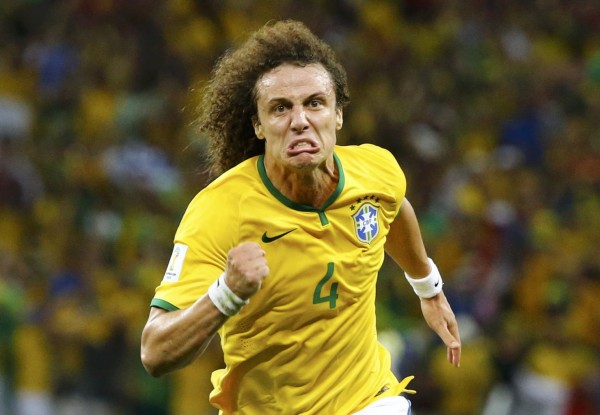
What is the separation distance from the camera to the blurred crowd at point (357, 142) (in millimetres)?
8875

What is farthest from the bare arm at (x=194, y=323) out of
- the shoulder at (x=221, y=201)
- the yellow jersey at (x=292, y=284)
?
the shoulder at (x=221, y=201)

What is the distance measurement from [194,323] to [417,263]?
1.50 metres

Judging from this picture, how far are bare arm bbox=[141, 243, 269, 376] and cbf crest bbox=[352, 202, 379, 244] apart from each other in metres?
0.76

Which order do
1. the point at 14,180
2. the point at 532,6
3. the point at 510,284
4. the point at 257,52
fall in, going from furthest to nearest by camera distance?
the point at 532,6, the point at 14,180, the point at 510,284, the point at 257,52

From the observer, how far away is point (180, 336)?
379 centimetres

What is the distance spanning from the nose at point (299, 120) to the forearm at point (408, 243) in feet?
2.50

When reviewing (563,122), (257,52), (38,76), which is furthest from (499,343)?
(38,76)

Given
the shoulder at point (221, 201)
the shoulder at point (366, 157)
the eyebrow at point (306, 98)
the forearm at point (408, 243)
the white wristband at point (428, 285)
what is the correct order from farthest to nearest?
1. the white wristband at point (428, 285)
2. the forearm at point (408, 243)
3. the shoulder at point (366, 157)
4. the eyebrow at point (306, 98)
5. the shoulder at point (221, 201)

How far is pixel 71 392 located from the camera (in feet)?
31.4

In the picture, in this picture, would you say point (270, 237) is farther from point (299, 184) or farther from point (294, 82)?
point (294, 82)

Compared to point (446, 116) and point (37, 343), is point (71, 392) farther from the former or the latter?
point (446, 116)

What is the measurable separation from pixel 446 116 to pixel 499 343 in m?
3.62

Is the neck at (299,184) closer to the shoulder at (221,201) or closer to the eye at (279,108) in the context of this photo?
the shoulder at (221,201)

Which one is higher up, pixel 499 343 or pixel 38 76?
pixel 38 76
